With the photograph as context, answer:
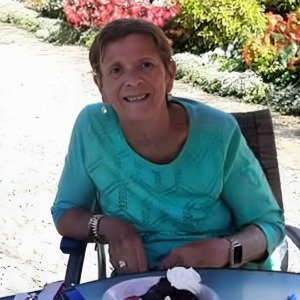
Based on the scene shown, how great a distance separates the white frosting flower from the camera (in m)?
1.63

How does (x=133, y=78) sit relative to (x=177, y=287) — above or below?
above

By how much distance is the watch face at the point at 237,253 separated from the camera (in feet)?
6.95

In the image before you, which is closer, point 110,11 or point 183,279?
point 183,279

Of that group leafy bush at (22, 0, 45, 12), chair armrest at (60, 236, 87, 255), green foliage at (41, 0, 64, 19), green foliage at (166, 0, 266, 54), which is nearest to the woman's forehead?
chair armrest at (60, 236, 87, 255)

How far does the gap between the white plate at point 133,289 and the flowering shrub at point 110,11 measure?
22.6 feet

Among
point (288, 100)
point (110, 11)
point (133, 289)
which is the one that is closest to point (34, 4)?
point (110, 11)

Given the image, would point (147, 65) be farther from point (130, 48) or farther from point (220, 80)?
point (220, 80)

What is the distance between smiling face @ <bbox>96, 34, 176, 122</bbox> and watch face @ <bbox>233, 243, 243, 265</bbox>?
45 cm

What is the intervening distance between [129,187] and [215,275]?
0.49 m

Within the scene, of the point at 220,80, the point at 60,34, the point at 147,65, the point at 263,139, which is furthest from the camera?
the point at 60,34

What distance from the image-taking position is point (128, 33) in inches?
84.5

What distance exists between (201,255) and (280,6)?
7743 mm

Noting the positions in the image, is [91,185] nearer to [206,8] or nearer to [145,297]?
[145,297]

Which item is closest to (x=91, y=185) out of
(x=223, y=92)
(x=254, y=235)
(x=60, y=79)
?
(x=254, y=235)
